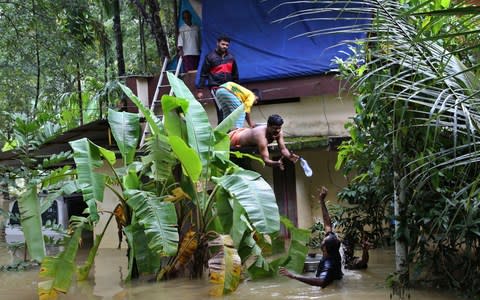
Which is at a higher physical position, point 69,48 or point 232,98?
point 69,48

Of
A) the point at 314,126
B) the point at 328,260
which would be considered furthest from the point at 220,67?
the point at 328,260

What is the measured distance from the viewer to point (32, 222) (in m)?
7.57

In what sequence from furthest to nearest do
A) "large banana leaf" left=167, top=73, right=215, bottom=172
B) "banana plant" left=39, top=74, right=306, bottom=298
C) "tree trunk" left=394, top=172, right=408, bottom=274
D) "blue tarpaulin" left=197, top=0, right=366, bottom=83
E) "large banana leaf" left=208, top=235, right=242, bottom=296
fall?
"blue tarpaulin" left=197, top=0, right=366, bottom=83
"large banana leaf" left=167, top=73, right=215, bottom=172
"banana plant" left=39, top=74, right=306, bottom=298
"large banana leaf" left=208, top=235, right=242, bottom=296
"tree trunk" left=394, top=172, right=408, bottom=274

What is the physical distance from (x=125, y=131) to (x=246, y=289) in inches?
106

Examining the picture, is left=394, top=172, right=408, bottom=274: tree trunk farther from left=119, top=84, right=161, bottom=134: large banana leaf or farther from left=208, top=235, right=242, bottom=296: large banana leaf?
left=119, top=84, right=161, bottom=134: large banana leaf

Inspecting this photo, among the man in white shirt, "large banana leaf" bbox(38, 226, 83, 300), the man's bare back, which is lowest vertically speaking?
"large banana leaf" bbox(38, 226, 83, 300)

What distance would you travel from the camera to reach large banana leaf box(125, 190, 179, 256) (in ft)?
24.0

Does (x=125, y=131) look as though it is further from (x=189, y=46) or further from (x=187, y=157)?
(x=189, y=46)

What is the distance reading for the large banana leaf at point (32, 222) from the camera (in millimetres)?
7574

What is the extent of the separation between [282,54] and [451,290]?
23.9 feet

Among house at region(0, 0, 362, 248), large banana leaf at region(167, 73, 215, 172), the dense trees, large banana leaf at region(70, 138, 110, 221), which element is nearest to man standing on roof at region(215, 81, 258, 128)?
house at region(0, 0, 362, 248)

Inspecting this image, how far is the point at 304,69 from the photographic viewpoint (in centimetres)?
1224

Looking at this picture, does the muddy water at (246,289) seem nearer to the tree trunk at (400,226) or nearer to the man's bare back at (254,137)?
the tree trunk at (400,226)

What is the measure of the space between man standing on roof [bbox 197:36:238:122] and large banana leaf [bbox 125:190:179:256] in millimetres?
4445
